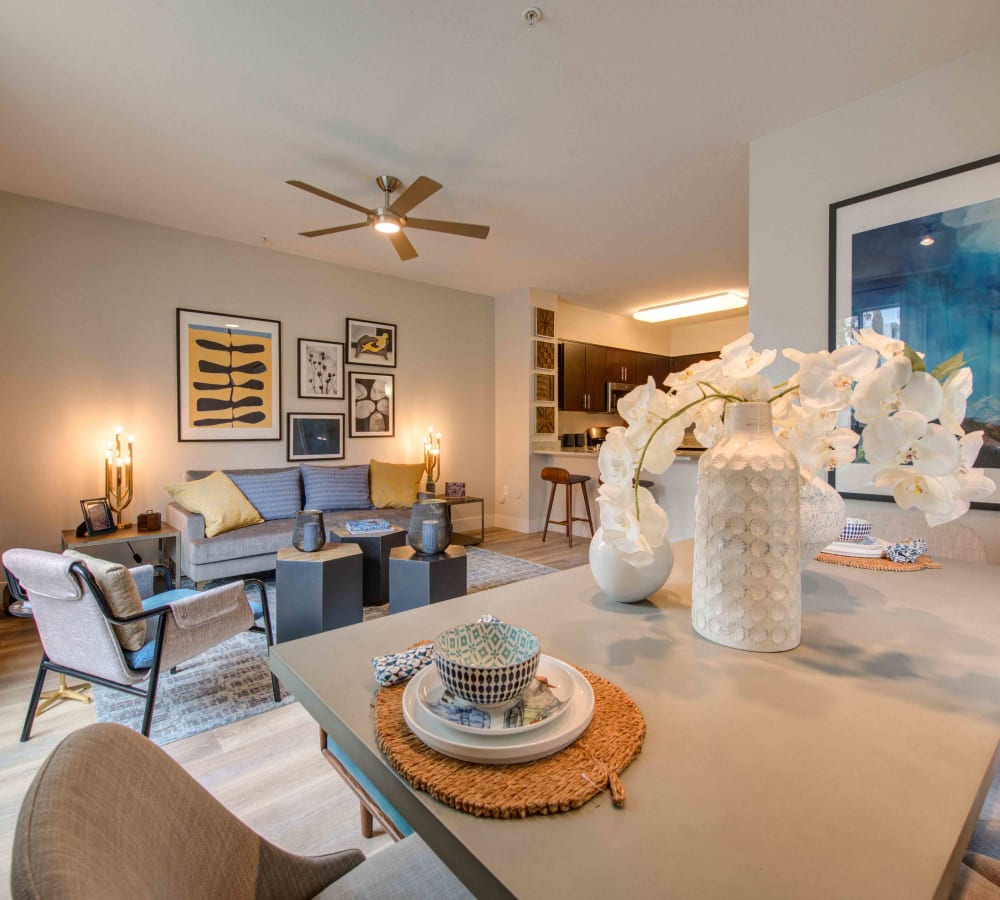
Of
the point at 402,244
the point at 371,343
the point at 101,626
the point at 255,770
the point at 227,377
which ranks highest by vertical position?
the point at 402,244

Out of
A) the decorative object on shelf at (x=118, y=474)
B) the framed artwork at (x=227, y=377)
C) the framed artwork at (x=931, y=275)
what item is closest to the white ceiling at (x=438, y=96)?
the framed artwork at (x=931, y=275)

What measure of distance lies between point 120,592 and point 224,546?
6.09 ft

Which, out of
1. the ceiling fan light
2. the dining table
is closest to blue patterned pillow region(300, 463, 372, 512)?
the dining table

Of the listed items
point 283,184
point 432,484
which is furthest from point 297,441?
point 283,184

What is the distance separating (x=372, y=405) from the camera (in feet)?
16.9

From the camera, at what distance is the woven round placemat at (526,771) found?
45 centimetres

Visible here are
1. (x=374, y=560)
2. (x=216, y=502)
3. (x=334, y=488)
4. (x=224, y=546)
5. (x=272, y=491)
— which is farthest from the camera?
(x=334, y=488)

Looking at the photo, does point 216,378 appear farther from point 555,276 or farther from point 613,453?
point 613,453

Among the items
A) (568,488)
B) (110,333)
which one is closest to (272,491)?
(110,333)

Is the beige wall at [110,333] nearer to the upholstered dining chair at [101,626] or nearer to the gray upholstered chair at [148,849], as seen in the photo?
the upholstered dining chair at [101,626]

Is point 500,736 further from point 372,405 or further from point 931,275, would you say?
point 372,405

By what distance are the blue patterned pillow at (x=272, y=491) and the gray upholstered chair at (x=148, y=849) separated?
3769 millimetres

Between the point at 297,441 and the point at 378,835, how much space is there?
3.72 m

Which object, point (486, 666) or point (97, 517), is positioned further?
point (97, 517)
